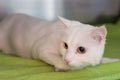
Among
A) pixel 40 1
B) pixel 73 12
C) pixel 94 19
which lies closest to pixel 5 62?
pixel 40 1

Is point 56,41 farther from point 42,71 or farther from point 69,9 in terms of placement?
point 69,9

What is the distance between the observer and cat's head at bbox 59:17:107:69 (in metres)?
1.14

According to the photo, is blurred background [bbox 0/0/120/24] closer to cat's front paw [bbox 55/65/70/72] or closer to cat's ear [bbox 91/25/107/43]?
cat's front paw [bbox 55/65/70/72]

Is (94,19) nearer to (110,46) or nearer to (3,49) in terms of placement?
(110,46)

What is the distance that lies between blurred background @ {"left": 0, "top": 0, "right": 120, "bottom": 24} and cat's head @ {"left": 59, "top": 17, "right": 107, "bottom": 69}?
1.18m

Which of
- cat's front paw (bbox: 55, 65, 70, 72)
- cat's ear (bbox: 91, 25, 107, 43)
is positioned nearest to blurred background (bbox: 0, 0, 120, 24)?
cat's front paw (bbox: 55, 65, 70, 72)

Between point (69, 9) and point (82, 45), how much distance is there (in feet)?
4.71

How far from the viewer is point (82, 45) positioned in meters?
1.16

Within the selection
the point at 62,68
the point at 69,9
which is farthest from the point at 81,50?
the point at 69,9

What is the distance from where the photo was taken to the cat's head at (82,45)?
3.76 ft

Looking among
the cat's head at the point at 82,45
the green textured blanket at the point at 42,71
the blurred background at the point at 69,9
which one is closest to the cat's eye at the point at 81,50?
the cat's head at the point at 82,45

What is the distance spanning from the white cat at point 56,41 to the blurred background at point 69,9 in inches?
22.1

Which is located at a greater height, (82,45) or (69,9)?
(82,45)

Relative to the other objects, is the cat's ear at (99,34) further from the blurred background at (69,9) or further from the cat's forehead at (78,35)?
the blurred background at (69,9)
